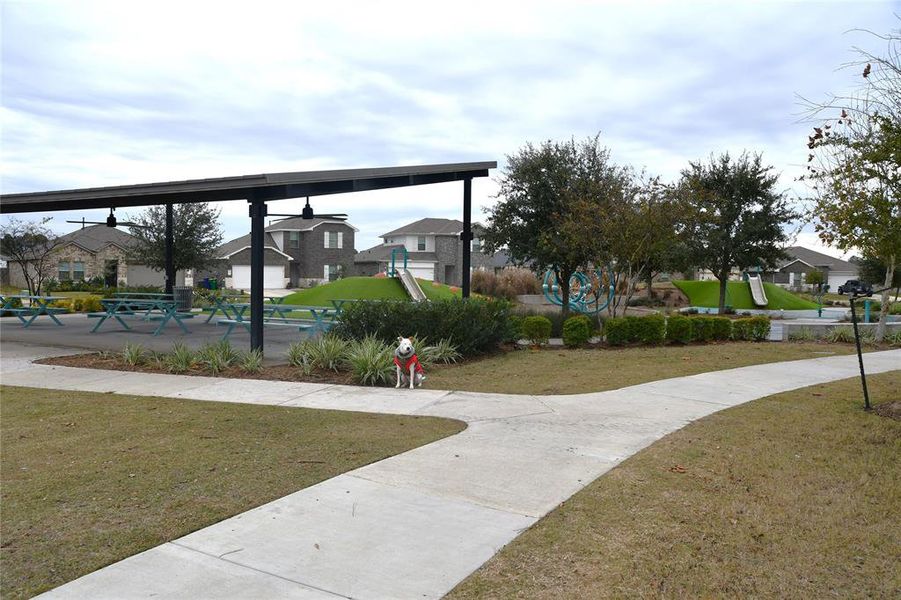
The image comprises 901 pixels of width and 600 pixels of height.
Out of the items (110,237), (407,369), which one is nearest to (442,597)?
(407,369)

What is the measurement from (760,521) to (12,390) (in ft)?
30.2

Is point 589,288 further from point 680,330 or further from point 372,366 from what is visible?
point 372,366

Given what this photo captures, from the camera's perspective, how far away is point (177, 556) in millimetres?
4000

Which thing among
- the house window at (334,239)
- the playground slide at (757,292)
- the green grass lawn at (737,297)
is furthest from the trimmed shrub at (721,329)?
the house window at (334,239)

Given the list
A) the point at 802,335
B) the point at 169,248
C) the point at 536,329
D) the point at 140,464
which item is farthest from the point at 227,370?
the point at 802,335

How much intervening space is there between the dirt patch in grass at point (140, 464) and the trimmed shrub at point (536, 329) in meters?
7.61

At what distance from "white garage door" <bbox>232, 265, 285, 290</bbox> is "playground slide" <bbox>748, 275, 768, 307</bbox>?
36300 millimetres

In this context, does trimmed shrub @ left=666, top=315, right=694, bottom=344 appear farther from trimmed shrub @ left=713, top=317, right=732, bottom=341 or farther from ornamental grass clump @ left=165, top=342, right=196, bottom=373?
ornamental grass clump @ left=165, top=342, right=196, bottom=373

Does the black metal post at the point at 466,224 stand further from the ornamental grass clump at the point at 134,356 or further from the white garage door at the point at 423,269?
the white garage door at the point at 423,269

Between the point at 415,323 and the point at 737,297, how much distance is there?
30.1 meters

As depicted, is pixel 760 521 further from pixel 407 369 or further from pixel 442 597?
pixel 407 369

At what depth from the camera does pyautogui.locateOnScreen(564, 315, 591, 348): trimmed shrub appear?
14984 mm

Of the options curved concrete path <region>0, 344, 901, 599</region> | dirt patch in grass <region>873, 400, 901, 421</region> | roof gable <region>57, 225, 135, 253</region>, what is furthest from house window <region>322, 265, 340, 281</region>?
dirt patch in grass <region>873, 400, 901, 421</region>

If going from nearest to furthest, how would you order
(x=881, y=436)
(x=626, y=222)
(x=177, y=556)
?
(x=177, y=556), (x=881, y=436), (x=626, y=222)
